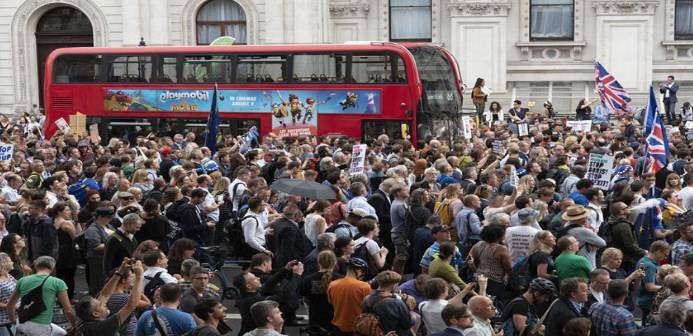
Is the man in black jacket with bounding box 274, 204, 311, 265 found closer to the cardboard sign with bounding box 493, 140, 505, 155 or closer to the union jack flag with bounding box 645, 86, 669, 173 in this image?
the union jack flag with bounding box 645, 86, 669, 173

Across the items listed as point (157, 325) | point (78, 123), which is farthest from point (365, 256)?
point (78, 123)

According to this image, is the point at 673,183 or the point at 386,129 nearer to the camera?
the point at 673,183

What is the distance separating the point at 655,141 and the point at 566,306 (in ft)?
29.3

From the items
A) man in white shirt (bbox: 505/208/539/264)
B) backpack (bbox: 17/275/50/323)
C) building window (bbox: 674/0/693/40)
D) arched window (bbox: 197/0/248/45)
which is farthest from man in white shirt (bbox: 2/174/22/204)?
building window (bbox: 674/0/693/40)

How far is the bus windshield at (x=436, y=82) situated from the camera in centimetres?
2573

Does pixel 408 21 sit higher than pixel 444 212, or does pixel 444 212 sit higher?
pixel 408 21

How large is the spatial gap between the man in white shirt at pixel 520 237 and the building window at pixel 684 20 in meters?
27.5

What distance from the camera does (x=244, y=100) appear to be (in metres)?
27.0

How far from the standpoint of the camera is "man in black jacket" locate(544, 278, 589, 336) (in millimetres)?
8844

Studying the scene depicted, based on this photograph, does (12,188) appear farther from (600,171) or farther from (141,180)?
(600,171)

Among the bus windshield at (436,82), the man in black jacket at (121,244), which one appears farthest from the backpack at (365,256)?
the bus windshield at (436,82)

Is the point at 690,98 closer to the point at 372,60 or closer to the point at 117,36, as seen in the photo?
the point at 372,60

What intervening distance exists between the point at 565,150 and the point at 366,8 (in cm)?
1937

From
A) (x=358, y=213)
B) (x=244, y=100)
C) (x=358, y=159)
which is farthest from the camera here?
(x=244, y=100)
